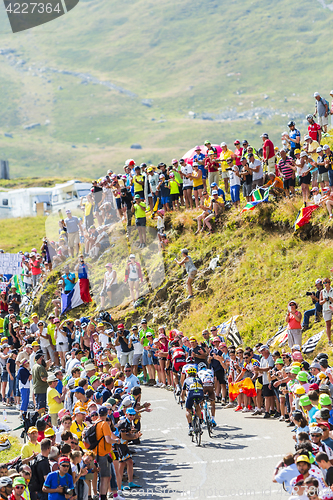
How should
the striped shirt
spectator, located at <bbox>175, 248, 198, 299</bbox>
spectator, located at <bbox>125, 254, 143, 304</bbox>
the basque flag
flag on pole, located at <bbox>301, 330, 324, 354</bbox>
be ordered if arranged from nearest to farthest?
flag on pole, located at <bbox>301, 330, 324, 354</bbox>, the striped shirt, spectator, located at <bbox>175, 248, 198, 299</bbox>, spectator, located at <bbox>125, 254, 143, 304</bbox>, the basque flag

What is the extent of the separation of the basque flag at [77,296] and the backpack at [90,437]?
17390 mm

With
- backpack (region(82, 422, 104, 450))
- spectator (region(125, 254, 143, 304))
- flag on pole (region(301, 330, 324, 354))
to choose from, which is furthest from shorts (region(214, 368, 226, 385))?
spectator (region(125, 254, 143, 304))

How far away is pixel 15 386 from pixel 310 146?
1260cm

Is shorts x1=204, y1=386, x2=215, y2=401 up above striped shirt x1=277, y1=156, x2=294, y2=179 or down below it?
below

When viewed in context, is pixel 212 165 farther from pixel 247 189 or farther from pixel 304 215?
pixel 304 215

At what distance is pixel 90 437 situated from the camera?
10.0 meters

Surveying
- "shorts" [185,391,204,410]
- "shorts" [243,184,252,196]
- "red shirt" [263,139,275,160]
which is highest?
"red shirt" [263,139,275,160]

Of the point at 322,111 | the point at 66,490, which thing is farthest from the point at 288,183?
the point at 66,490

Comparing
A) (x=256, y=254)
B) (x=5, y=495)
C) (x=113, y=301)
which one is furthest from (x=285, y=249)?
(x=5, y=495)

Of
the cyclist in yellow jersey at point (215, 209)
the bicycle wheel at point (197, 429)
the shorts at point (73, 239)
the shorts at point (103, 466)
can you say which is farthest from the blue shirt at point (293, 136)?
the shorts at point (103, 466)

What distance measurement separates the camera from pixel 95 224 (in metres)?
28.9

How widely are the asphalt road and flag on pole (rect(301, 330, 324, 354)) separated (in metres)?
2.67

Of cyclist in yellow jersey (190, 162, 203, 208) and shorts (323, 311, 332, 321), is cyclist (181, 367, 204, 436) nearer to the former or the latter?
shorts (323, 311, 332, 321)

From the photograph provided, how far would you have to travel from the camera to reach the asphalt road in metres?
10.2
